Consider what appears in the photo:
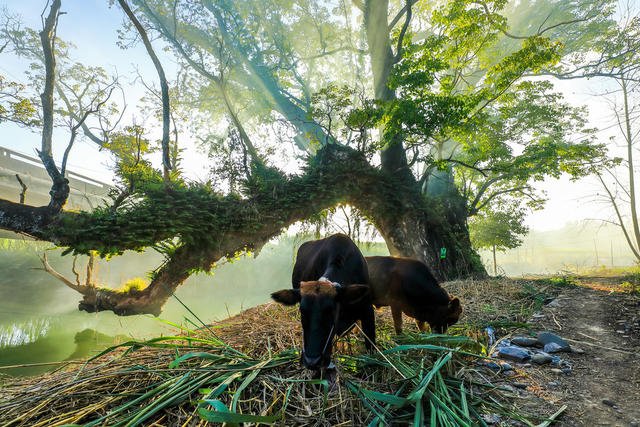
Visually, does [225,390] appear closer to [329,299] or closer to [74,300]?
[329,299]

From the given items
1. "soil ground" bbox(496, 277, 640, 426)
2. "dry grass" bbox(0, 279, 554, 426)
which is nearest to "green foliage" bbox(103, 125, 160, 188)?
→ "dry grass" bbox(0, 279, 554, 426)

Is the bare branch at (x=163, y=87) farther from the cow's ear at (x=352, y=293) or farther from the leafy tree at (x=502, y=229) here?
the leafy tree at (x=502, y=229)

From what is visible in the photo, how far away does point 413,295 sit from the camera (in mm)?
3766

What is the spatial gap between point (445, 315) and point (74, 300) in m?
34.8

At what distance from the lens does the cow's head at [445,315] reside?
137 inches

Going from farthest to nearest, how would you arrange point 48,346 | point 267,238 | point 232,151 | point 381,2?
1. point 48,346
2. point 381,2
3. point 232,151
4. point 267,238

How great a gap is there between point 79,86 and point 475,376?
15.0m

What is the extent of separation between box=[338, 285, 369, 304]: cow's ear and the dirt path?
5.35 ft

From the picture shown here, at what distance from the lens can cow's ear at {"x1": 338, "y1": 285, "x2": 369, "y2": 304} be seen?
87.7 inches

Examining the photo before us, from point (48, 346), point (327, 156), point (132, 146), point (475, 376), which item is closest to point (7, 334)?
point (48, 346)

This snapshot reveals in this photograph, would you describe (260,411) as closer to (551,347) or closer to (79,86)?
(551,347)

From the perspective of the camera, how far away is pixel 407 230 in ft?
32.8

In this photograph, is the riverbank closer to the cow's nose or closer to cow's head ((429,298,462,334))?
the cow's nose

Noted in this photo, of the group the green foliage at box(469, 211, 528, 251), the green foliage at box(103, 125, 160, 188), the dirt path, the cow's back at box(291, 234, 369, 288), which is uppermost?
the green foliage at box(103, 125, 160, 188)
